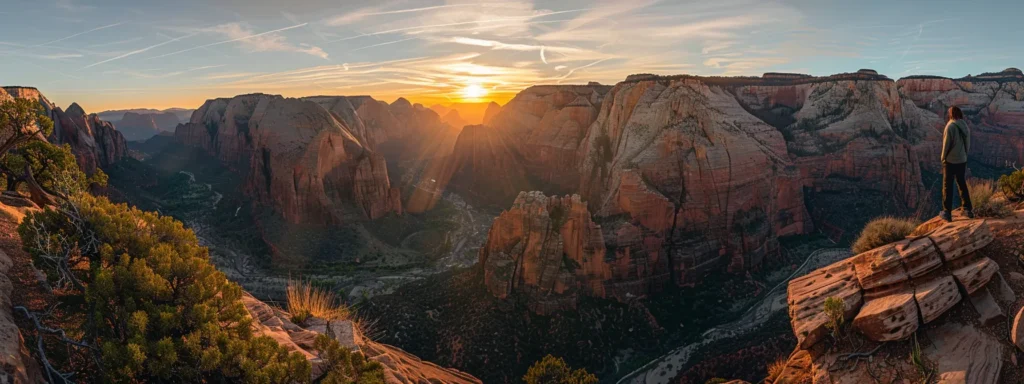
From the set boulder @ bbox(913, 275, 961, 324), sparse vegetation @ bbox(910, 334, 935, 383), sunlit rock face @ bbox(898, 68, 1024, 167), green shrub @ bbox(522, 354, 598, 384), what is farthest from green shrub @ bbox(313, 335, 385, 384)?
sunlit rock face @ bbox(898, 68, 1024, 167)

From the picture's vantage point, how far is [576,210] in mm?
31719

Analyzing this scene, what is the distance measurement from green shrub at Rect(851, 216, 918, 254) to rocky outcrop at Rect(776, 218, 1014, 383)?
298 mm

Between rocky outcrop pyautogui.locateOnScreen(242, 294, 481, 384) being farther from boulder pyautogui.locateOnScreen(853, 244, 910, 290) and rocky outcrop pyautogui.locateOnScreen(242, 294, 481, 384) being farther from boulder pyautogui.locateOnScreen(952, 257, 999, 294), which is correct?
boulder pyautogui.locateOnScreen(952, 257, 999, 294)

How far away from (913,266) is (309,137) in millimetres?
50572

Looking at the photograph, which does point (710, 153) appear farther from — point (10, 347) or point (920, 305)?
point (10, 347)

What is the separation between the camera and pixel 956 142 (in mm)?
12305

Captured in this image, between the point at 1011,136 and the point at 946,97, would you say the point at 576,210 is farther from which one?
the point at 946,97

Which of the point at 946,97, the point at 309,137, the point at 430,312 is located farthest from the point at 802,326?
the point at 946,97

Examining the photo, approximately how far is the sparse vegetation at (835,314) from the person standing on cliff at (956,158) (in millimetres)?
4686

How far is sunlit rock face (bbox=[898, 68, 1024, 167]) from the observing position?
66438 mm

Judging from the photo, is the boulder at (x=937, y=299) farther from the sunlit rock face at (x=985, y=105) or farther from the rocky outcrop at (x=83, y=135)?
the rocky outcrop at (x=83, y=135)

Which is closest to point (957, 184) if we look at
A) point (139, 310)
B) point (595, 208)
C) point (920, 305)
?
point (920, 305)

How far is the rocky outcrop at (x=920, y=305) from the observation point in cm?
916

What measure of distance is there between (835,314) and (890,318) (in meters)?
1.02
